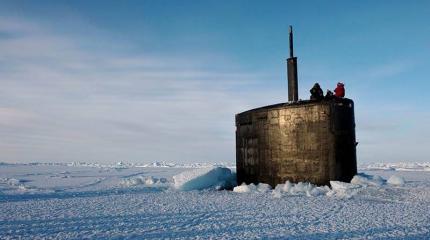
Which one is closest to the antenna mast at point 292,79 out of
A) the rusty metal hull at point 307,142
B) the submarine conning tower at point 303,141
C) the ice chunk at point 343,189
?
the submarine conning tower at point 303,141

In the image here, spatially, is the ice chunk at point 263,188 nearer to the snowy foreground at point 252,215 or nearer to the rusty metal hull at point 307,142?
the snowy foreground at point 252,215

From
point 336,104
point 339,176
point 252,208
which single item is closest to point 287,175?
point 339,176

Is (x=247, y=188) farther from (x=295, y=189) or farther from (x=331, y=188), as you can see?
(x=331, y=188)

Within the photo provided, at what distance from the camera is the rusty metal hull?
1038 centimetres

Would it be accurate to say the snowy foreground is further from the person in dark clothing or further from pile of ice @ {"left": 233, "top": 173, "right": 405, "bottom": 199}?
the person in dark clothing

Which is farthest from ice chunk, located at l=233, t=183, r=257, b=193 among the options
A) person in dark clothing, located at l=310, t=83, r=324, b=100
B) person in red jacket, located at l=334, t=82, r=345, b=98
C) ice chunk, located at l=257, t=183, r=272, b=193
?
person in red jacket, located at l=334, t=82, r=345, b=98

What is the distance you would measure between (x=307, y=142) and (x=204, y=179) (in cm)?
395

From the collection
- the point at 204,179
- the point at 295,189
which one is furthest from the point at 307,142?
the point at 204,179

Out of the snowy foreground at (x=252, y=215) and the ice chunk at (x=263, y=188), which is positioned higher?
the ice chunk at (x=263, y=188)

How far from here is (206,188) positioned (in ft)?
43.8

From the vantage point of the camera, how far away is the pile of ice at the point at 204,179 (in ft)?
42.5

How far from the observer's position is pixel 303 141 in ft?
34.9

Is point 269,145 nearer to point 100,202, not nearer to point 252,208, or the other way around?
point 252,208

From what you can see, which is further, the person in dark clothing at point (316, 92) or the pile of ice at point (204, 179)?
the pile of ice at point (204, 179)
